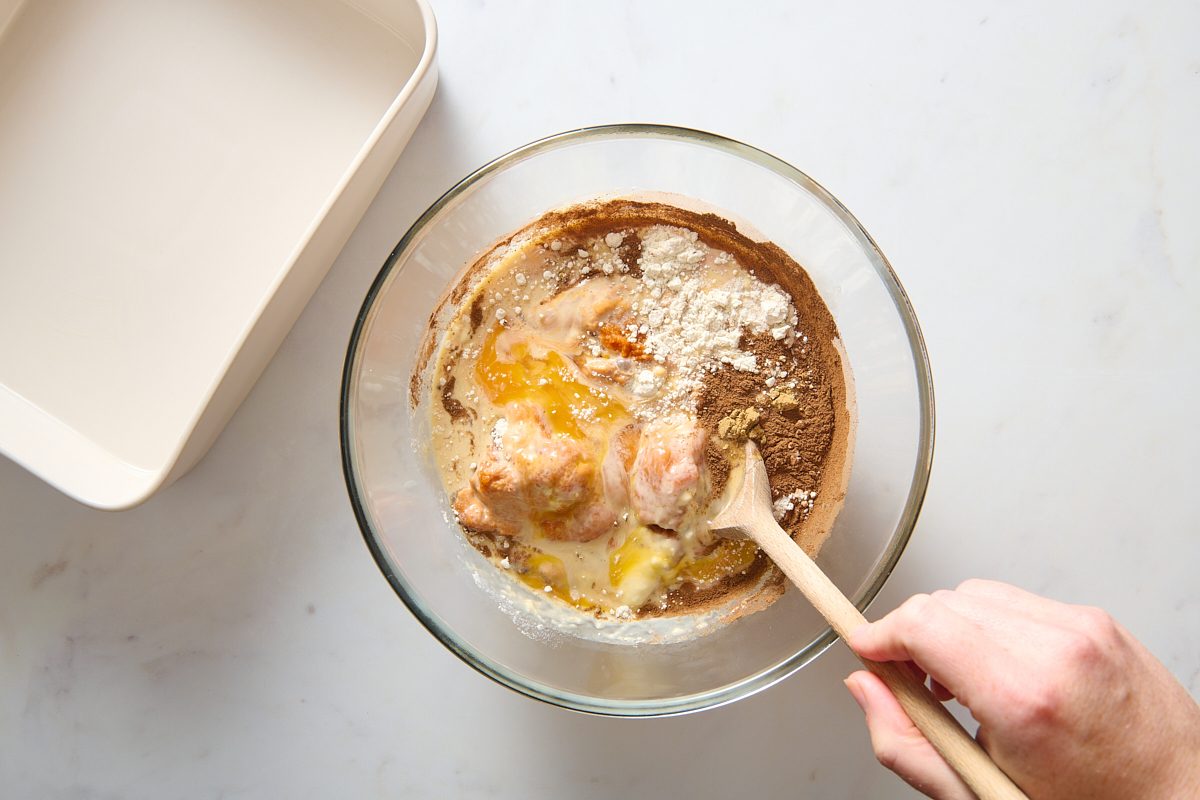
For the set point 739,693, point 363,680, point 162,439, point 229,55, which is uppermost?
point 229,55

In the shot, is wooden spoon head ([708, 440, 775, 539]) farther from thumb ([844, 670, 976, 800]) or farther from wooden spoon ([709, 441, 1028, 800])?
thumb ([844, 670, 976, 800])

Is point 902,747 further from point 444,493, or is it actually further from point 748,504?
Result: point 444,493

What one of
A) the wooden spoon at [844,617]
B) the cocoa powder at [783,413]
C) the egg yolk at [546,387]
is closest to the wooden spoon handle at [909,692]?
the wooden spoon at [844,617]

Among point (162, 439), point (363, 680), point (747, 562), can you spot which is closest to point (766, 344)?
point (747, 562)

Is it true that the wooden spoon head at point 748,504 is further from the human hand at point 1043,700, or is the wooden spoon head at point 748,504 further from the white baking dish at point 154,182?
the white baking dish at point 154,182

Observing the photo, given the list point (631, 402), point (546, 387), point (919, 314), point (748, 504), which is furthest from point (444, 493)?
point (919, 314)

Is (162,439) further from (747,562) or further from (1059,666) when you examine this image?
(1059,666)
